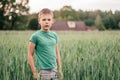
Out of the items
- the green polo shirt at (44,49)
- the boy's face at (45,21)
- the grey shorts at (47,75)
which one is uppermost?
the boy's face at (45,21)

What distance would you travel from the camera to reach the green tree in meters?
31.3

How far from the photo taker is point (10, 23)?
32219 millimetres

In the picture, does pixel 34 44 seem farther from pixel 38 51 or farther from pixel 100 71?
pixel 100 71

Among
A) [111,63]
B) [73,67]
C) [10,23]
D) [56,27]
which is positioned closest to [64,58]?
[73,67]

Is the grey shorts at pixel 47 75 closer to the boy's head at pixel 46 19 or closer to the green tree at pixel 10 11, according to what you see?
the boy's head at pixel 46 19

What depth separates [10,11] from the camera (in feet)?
108

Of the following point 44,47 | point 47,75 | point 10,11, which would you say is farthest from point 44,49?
point 10,11

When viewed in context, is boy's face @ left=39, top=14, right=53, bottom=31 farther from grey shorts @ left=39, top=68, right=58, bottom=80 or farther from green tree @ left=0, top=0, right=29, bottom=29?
green tree @ left=0, top=0, right=29, bottom=29

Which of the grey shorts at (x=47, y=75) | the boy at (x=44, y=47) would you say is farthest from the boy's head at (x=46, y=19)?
the grey shorts at (x=47, y=75)

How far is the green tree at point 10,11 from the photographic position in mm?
31305

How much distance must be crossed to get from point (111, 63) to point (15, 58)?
1.19 m

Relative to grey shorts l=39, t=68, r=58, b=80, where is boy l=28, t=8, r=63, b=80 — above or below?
above

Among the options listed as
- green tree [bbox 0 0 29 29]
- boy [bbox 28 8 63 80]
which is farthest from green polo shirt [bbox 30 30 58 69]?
green tree [bbox 0 0 29 29]

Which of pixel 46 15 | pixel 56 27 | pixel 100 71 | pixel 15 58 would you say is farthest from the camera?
pixel 56 27
